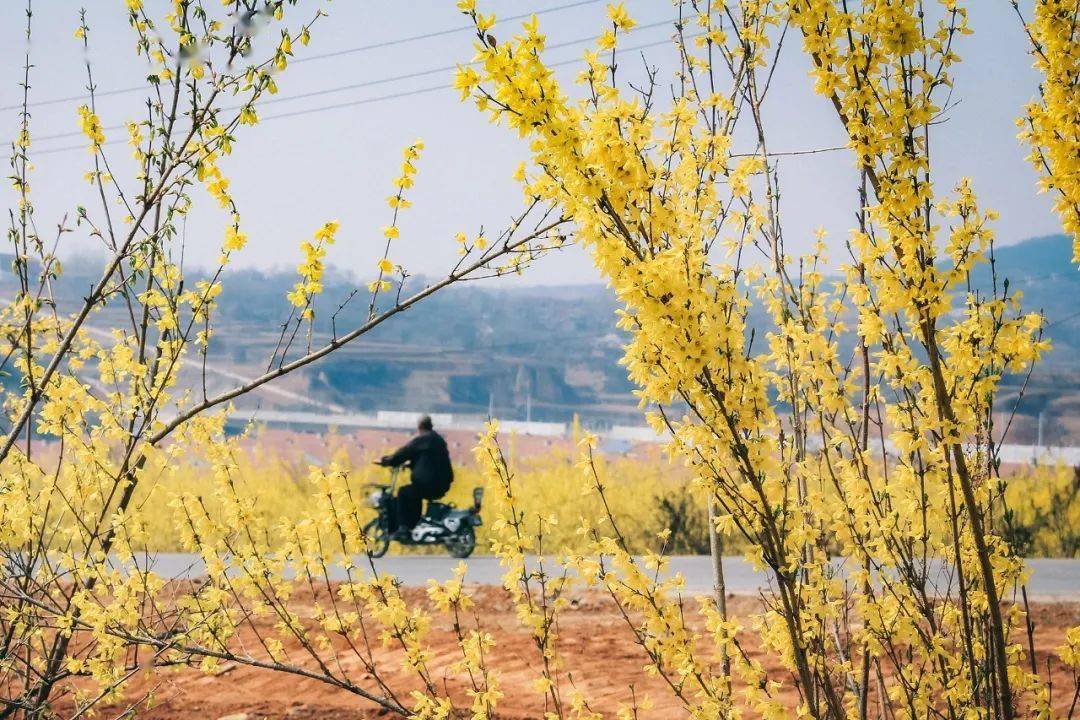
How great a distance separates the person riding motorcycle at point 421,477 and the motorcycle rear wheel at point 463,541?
0.43 m

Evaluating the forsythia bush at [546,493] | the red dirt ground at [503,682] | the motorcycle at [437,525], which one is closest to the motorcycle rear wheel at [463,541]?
the motorcycle at [437,525]

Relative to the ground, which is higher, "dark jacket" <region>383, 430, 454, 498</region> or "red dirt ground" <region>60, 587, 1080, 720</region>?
"dark jacket" <region>383, 430, 454, 498</region>

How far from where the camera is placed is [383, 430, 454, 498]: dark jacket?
9.50 m

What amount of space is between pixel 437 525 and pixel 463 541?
31 cm

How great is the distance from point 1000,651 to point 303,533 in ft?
7.37

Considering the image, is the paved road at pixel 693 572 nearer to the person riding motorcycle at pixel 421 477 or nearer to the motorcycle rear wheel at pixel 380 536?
the motorcycle rear wheel at pixel 380 536

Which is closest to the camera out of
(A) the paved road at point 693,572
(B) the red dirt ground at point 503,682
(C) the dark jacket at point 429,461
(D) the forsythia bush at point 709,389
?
(D) the forsythia bush at point 709,389

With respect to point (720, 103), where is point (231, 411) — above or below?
below

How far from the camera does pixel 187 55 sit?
3.08 meters

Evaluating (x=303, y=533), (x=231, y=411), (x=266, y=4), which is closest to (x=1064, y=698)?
(x=303, y=533)

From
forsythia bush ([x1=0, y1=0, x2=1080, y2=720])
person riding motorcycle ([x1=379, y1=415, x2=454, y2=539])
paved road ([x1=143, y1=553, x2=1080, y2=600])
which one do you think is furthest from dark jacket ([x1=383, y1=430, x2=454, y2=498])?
forsythia bush ([x1=0, y1=0, x2=1080, y2=720])

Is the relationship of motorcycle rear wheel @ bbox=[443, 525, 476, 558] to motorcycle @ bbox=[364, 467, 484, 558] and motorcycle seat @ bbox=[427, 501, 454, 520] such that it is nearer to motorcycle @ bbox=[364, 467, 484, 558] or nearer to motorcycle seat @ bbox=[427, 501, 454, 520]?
motorcycle @ bbox=[364, 467, 484, 558]

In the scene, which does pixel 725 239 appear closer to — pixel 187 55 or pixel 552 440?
pixel 187 55

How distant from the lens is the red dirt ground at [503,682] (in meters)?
4.64
